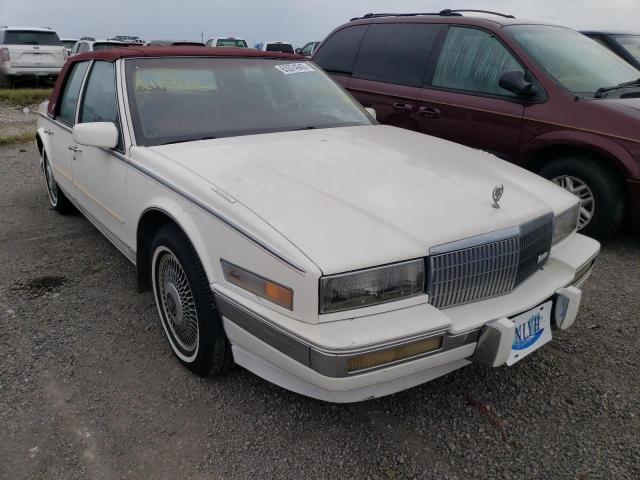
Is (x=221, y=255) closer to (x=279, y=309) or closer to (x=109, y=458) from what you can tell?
(x=279, y=309)

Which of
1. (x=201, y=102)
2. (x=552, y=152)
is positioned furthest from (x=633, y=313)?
(x=201, y=102)

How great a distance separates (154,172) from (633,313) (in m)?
3.01

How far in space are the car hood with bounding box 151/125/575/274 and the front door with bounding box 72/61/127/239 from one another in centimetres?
54

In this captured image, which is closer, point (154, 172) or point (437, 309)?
point (437, 309)

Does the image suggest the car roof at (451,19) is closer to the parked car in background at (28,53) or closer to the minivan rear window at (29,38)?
the parked car in background at (28,53)

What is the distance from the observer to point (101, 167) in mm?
3273

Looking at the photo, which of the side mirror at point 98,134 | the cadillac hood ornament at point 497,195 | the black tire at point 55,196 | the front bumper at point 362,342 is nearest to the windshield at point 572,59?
the cadillac hood ornament at point 497,195

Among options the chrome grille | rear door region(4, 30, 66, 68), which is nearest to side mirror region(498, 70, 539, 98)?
the chrome grille

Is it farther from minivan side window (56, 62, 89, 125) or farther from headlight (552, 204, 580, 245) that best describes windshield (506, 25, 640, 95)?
minivan side window (56, 62, 89, 125)

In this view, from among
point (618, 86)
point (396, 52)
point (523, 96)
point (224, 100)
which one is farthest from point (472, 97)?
point (224, 100)

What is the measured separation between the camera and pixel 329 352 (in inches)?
70.1

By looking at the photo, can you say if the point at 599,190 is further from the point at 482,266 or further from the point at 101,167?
the point at 101,167

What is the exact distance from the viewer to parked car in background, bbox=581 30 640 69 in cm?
624

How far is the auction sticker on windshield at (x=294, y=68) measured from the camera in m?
3.63
